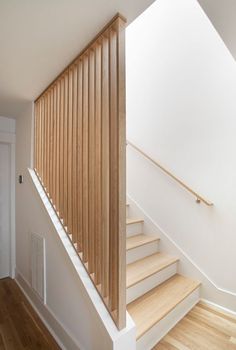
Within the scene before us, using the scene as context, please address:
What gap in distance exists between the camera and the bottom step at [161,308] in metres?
→ 1.62

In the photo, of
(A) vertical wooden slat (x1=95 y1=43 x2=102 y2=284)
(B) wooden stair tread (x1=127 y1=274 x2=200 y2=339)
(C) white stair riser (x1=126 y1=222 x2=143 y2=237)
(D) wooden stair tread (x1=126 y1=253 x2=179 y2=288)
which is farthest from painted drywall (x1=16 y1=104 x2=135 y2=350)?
(C) white stair riser (x1=126 y1=222 x2=143 y2=237)

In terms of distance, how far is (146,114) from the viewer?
116 inches

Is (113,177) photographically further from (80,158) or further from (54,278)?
(54,278)

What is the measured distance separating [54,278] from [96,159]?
1198 millimetres

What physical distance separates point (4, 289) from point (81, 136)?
240 centimetres

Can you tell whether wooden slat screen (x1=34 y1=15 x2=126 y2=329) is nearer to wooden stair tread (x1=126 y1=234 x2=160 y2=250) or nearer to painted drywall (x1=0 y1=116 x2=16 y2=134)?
wooden stair tread (x1=126 y1=234 x2=160 y2=250)

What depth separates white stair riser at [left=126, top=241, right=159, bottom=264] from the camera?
2.28 m

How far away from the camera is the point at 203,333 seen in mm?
1775

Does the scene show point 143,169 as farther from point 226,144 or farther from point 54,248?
point 54,248

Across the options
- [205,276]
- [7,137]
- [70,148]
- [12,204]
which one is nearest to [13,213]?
[12,204]

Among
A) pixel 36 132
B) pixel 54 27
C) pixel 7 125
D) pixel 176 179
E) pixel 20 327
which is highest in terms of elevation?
pixel 54 27

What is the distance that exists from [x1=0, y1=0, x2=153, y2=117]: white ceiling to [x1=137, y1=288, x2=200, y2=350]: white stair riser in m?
2.17

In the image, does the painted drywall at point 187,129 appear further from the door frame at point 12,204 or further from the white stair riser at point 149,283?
the door frame at point 12,204

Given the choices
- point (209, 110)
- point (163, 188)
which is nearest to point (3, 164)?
point (163, 188)
